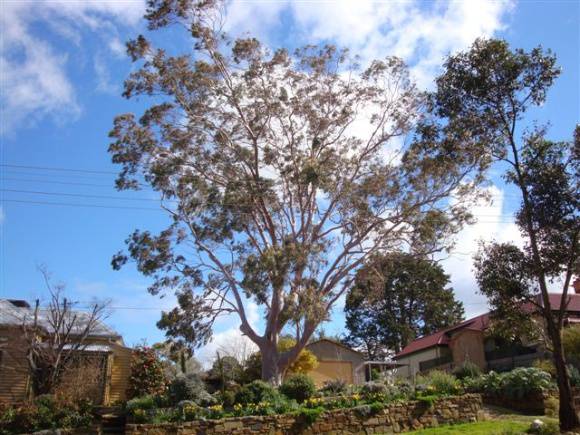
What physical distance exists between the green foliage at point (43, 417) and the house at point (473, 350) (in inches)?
633

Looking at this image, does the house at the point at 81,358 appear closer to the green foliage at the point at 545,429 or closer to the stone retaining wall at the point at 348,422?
the stone retaining wall at the point at 348,422

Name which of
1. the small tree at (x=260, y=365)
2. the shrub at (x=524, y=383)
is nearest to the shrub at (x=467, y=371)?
the shrub at (x=524, y=383)

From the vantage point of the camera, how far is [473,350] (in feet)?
112

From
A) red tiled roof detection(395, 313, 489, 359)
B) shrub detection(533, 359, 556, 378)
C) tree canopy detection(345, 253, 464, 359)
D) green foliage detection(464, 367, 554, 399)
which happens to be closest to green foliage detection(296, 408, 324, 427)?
green foliage detection(464, 367, 554, 399)

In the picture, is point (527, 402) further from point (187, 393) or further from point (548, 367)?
point (187, 393)

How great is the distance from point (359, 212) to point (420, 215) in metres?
2.49

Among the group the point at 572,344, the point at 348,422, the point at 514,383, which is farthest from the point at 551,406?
the point at 348,422

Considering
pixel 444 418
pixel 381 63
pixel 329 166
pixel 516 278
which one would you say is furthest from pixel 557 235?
pixel 381 63

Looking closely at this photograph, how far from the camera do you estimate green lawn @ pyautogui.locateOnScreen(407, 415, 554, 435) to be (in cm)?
1311

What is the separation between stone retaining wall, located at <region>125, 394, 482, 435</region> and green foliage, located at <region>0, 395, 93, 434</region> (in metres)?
2.74

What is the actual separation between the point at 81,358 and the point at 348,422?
11.5 m

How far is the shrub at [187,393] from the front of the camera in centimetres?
1602

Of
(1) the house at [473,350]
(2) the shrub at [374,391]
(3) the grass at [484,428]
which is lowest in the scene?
(3) the grass at [484,428]

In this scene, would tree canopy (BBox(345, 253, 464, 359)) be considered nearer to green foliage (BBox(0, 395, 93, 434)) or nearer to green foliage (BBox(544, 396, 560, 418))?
green foliage (BBox(544, 396, 560, 418))
